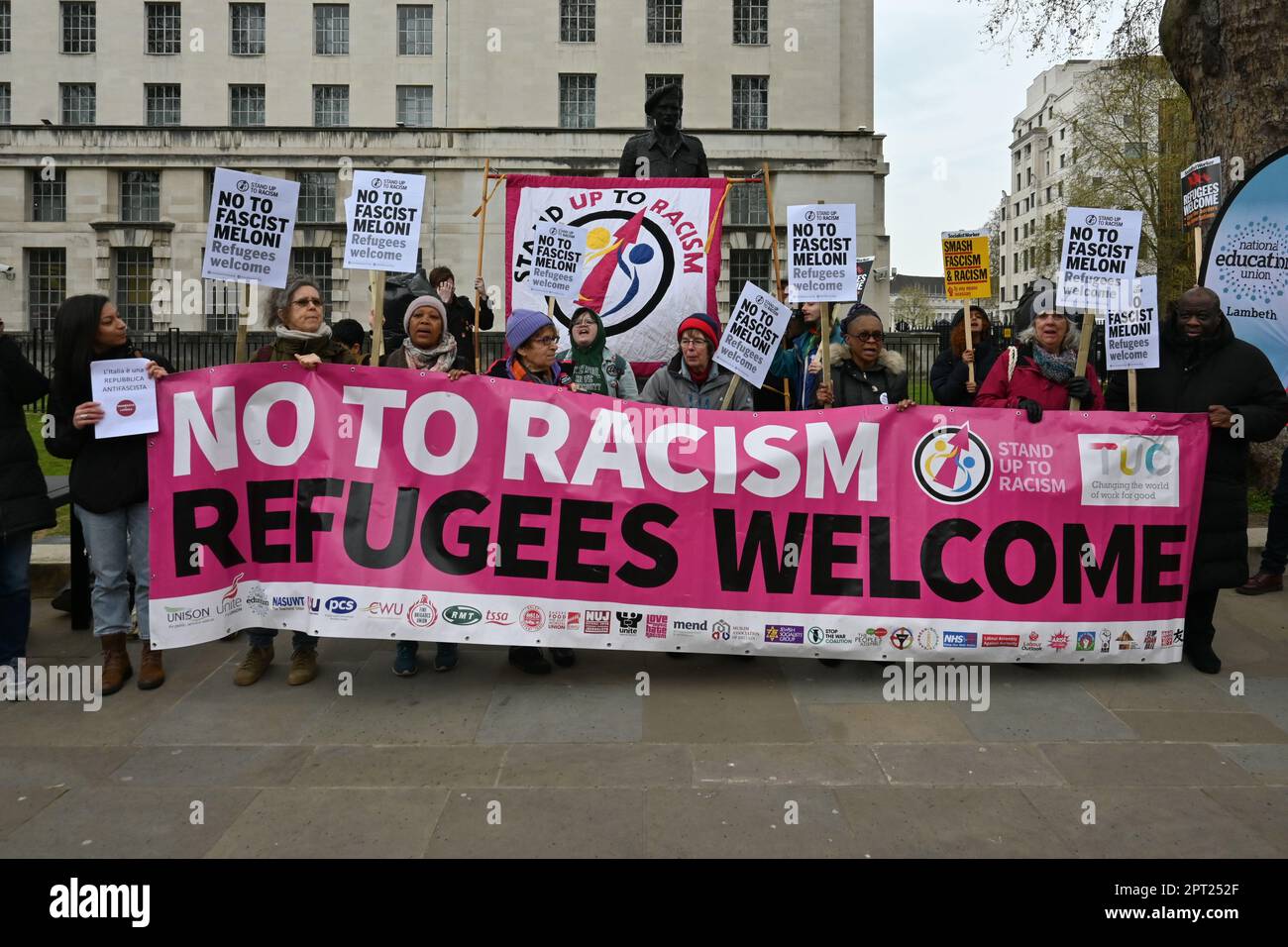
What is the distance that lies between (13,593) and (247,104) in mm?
40450

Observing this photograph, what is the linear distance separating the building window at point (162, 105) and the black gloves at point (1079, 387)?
43241mm

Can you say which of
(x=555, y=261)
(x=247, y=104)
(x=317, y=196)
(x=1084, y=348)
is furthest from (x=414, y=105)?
(x=1084, y=348)

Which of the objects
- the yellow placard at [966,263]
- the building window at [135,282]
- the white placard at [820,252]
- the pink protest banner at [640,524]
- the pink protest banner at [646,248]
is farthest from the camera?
the building window at [135,282]

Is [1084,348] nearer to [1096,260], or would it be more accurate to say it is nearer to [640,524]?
[1096,260]

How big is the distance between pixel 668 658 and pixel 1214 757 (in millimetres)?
2802

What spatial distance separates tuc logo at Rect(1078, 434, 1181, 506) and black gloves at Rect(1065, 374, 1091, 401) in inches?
12.4

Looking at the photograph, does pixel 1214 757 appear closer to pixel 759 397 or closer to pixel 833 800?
pixel 833 800

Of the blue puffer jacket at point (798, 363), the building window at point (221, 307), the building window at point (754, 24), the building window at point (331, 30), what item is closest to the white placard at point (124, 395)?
the blue puffer jacket at point (798, 363)

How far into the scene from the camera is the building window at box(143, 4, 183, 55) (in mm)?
40062

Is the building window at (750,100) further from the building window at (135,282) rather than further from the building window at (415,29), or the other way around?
the building window at (135,282)

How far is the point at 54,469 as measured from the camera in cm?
1074

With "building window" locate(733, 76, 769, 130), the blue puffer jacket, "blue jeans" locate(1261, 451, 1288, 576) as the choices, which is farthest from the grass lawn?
"building window" locate(733, 76, 769, 130)

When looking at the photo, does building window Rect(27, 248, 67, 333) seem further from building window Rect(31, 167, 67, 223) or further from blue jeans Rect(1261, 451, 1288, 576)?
blue jeans Rect(1261, 451, 1288, 576)

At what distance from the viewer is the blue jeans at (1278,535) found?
711cm
